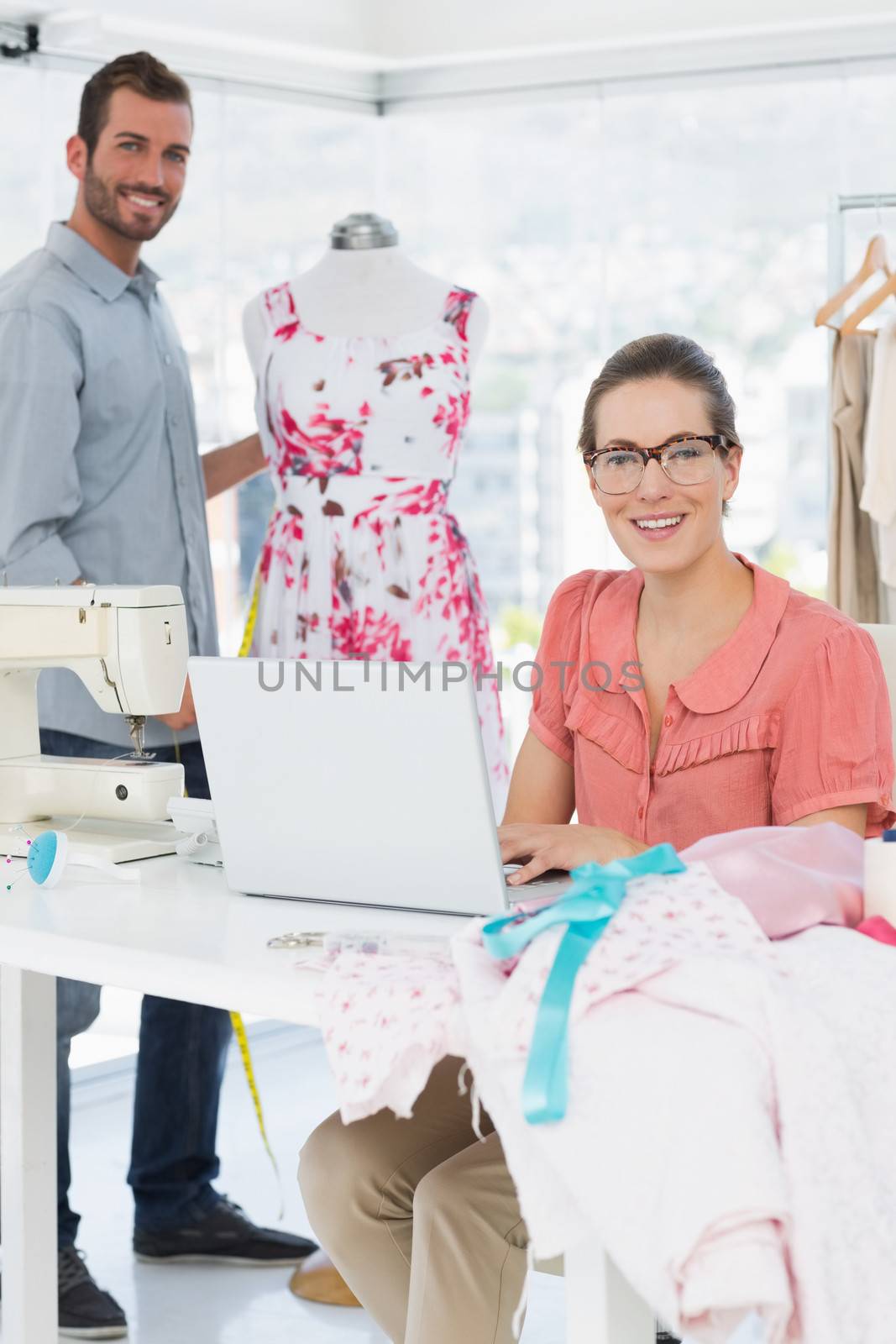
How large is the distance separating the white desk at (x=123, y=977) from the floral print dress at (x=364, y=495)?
914 mm

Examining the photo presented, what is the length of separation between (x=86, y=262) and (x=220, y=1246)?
5.17 feet

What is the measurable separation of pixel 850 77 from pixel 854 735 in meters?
2.20

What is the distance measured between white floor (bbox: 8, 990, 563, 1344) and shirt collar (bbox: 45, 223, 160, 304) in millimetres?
1537

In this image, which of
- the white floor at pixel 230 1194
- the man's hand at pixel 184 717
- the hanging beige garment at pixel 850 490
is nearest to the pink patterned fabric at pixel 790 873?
the white floor at pixel 230 1194

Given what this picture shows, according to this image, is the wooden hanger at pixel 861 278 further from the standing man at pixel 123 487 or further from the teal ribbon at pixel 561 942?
the teal ribbon at pixel 561 942

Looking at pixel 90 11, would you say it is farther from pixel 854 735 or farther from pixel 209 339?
pixel 854 735

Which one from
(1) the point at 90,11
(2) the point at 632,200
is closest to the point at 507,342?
(2) the point at 632,200

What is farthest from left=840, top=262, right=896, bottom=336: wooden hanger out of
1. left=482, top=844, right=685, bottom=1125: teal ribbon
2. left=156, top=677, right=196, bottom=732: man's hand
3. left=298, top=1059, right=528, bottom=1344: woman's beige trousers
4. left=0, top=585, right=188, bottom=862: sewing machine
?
left=482, top=844, right=685, bottom=1125: teal ribbon

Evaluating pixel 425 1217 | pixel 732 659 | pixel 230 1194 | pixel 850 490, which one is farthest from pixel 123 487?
pixel 850 490

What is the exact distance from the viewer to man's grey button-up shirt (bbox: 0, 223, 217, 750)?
236cm

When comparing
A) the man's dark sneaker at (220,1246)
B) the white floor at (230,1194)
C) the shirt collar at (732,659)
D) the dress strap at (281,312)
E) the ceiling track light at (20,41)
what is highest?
the ceiling track light at (20,41)

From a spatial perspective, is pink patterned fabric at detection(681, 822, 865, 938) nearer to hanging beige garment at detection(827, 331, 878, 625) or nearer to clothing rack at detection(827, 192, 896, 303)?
hanging beige garment at detection(827, 331, 878, 625)

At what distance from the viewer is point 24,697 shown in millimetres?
1897

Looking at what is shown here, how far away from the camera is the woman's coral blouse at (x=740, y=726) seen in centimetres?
168
